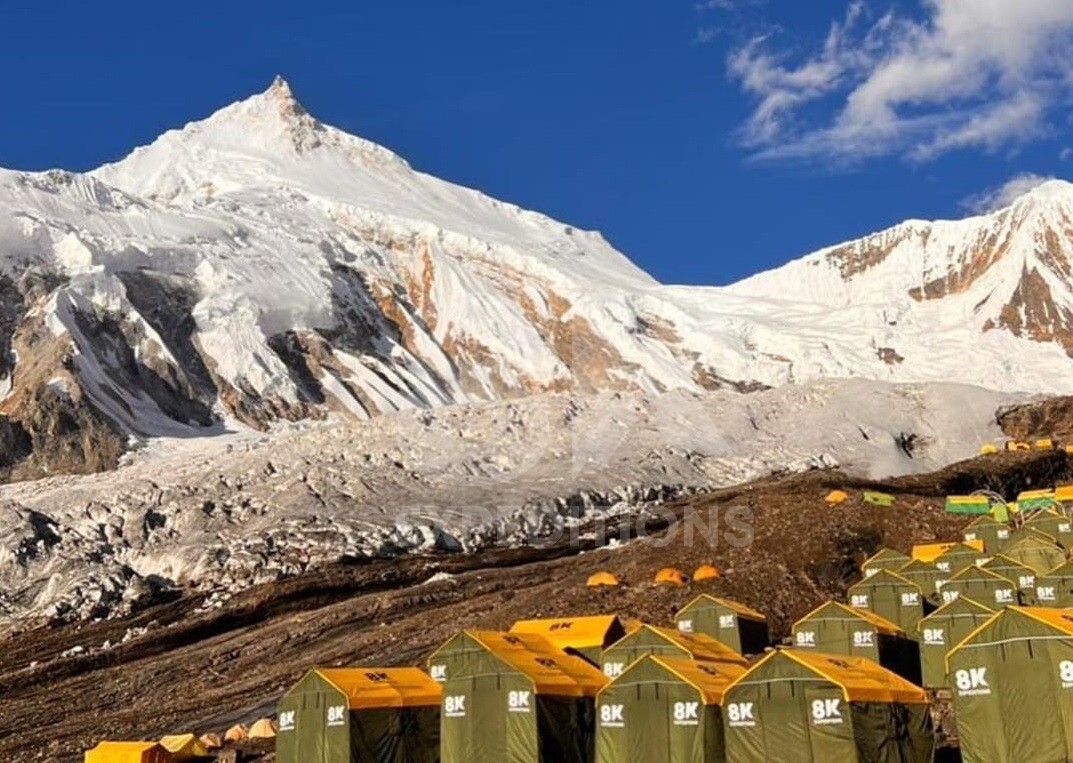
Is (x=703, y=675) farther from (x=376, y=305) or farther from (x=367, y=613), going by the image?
(x=376, y=305)

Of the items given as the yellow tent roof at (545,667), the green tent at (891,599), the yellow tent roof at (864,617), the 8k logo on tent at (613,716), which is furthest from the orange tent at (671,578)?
the 8k logo on tent at (613,716)

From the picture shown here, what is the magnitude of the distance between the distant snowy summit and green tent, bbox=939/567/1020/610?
2289 inches

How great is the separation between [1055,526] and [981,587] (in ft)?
30.1

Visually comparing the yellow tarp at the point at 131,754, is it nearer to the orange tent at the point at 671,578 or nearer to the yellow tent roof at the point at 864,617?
the yellow tent roof at the point at 864,617

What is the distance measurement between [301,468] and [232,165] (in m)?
117

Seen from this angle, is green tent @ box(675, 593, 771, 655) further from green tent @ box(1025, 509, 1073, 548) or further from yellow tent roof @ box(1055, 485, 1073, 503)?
yellow tent roof @ box(1055, 485, 1073, 503)

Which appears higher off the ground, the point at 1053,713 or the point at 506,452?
the point at 506,452

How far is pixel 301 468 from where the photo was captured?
5728 centimetres

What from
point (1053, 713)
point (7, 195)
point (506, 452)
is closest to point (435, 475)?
point (506, 452)

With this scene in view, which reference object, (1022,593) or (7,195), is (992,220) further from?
(1022,593)

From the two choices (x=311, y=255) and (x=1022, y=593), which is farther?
(x=311, y=255)

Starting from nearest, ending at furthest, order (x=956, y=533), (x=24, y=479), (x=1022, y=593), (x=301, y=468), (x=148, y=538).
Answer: (x=1022, y=593)
(x=956, y=533)
(x=148, y=538)
(x=301, y=468)
(x=24, y=479)

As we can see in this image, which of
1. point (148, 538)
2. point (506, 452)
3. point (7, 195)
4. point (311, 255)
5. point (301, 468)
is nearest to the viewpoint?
point (148, 538)

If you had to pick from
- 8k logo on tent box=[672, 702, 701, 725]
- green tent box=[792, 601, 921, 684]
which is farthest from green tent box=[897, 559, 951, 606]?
8k logo on tent box=[672, 702, 701, 725]
